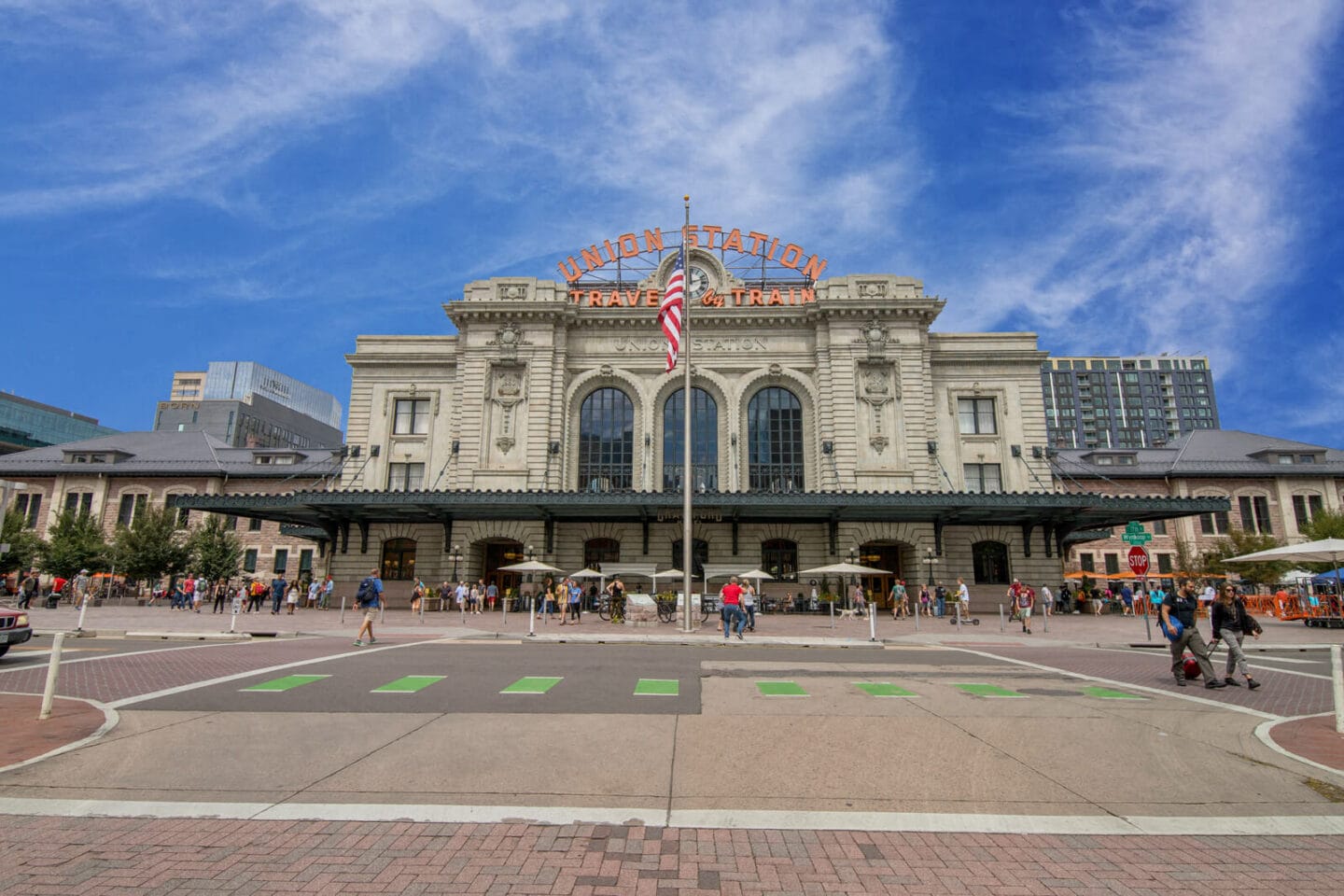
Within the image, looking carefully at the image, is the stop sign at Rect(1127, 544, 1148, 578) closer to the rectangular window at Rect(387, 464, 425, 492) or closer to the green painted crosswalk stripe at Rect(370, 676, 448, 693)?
the green painted crosswalk stripe at Rect(370, 676, 448, 693)

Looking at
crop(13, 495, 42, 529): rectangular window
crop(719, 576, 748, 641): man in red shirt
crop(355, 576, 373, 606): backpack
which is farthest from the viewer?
crop(13, 495, 42, 529): rectangular window

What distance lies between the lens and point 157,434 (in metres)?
63.3

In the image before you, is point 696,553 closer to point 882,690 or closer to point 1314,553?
point 1314,553

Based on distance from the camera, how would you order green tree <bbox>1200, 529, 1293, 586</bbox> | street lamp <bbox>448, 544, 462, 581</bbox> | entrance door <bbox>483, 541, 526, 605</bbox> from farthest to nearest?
1. green tree <bbox>1200, 529, 1293, 586</bbox>
2. entrance door <bbox>483, 541, 526, 605</bbox>
3. street lamp <bbox>448, 544, 462, 581</bbox>

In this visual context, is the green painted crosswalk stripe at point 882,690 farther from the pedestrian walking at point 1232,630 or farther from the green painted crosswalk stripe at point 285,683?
the green painted crosswalk stripe at point 285,683

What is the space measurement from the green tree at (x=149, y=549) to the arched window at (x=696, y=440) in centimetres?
3126

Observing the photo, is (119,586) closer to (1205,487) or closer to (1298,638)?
(1298,638)

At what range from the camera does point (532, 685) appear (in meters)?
11.6

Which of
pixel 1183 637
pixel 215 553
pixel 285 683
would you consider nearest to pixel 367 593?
pixel 285 683

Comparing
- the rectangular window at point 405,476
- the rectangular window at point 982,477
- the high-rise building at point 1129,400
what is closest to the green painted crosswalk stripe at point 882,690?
the rectangular window at point 982,477

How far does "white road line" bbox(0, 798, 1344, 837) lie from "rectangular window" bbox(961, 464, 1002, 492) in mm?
40222

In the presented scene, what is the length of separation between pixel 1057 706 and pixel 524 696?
7.76m

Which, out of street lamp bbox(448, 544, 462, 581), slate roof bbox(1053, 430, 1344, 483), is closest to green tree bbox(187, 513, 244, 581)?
street lamp bbox(448, 544, 462, 581)

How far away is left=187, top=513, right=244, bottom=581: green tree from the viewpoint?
1767 inches
